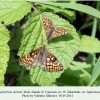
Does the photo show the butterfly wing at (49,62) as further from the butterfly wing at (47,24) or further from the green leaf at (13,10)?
the green leaf at (13,10)

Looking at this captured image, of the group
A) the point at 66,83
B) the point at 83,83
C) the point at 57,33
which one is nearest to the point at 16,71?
the point at 66,83

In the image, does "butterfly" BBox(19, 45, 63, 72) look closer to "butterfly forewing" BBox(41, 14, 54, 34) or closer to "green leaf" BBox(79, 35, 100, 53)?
"butterfly forewing" BBox(41, 14, 54, 34)

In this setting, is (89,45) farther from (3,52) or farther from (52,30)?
(3,52)

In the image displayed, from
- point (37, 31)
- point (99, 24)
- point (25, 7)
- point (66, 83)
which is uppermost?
point (25, 7)

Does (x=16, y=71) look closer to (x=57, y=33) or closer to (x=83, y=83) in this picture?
(x=83, y=83)

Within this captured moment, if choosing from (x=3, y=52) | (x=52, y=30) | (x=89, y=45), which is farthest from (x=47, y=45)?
(x=89, y=45)

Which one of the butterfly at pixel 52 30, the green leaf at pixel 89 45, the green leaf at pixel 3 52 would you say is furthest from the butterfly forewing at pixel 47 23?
the green leaf at pixel 89 45
